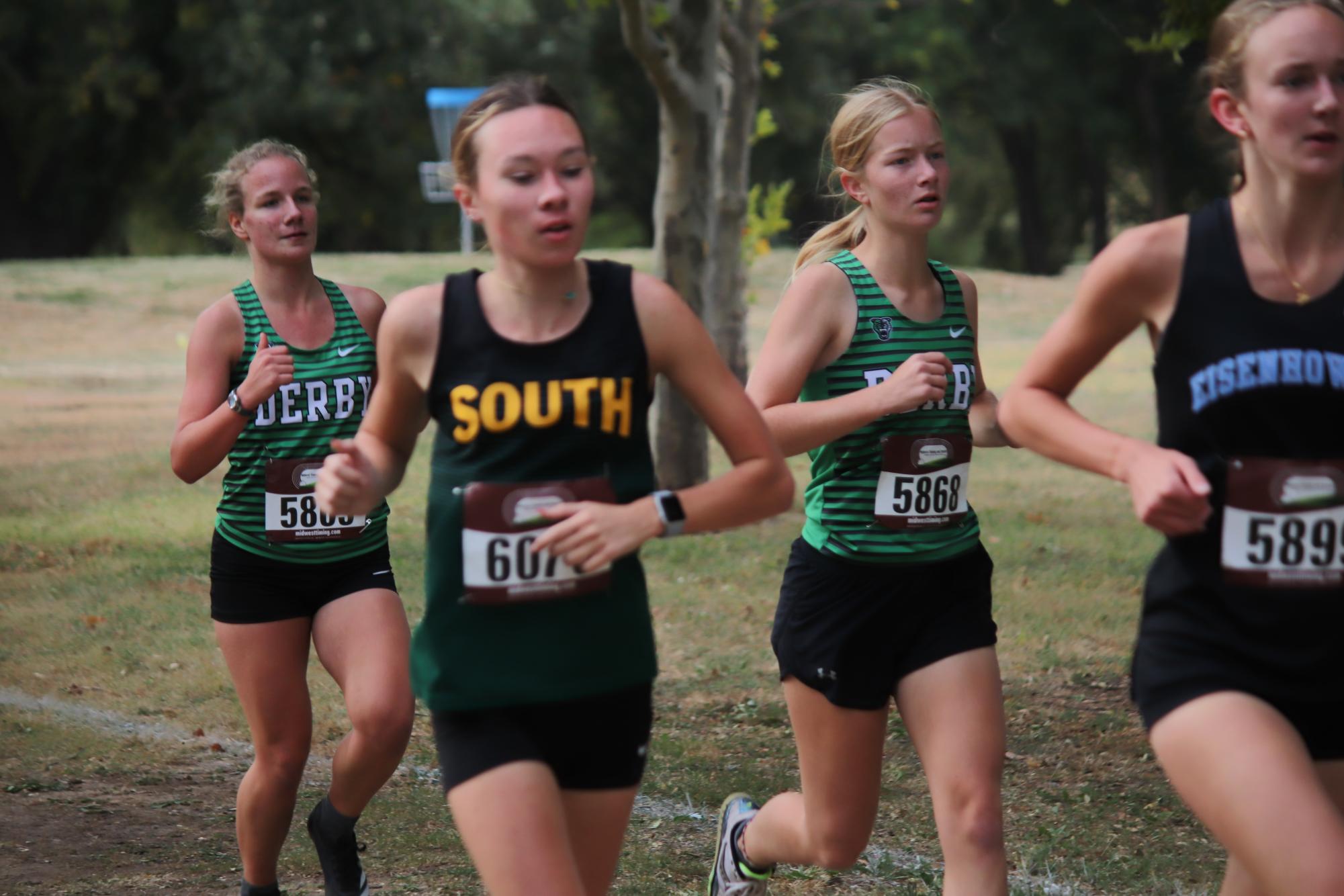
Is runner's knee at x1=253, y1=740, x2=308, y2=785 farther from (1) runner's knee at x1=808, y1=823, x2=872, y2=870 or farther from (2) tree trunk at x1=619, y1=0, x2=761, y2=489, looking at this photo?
(2) tree trunk at x1=619, y1=0, x2=761, y2=489

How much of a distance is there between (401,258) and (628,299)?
24.8 meters

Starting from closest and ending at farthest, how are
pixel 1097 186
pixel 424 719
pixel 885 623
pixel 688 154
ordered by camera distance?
pixel 885 623 < pixel 424 719 < pixel 688 154 < pixel 1097 186

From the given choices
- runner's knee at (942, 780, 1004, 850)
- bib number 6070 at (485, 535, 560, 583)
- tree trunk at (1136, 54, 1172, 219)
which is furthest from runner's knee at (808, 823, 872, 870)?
tree trunk at (1136, 54, 1172, 219)

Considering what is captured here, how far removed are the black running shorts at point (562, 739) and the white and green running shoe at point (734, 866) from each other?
1420mm

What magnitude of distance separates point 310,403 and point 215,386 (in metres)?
0.25

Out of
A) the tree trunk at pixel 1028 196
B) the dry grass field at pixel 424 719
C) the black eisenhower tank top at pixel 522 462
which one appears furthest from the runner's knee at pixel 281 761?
the tree trunk at pixel 1028 196

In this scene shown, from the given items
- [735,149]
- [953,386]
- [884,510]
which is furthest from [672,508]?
[735,149]

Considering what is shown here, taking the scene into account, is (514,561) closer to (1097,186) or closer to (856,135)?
(856,135)

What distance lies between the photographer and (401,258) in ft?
89.2

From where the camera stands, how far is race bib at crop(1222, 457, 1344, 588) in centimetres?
268

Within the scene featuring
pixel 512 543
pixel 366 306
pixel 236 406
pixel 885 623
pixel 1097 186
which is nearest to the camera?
pixel 512 543

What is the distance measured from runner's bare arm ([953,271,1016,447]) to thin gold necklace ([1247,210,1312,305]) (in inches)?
47.4

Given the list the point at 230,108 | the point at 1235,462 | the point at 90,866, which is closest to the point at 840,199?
the point at 1235,462

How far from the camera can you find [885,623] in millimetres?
3721
